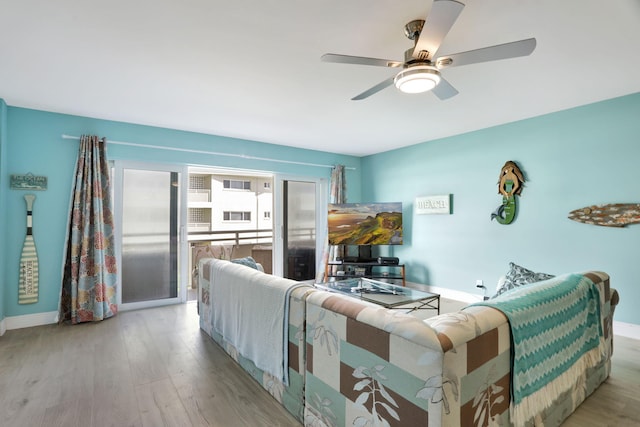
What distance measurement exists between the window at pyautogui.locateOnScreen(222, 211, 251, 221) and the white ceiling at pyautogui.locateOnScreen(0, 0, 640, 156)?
21.6ft

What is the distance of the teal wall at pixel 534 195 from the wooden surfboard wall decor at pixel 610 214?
6 cm

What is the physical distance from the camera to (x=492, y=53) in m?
1.74

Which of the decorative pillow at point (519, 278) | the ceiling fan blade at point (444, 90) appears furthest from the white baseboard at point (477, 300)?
the ceiling fan blade at point (444, 90)

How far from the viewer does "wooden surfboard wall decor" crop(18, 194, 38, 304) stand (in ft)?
10.9

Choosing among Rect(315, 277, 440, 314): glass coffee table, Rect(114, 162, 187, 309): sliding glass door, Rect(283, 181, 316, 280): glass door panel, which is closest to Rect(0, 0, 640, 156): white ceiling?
Rect(114, 162, 187, 309): sliding glass door

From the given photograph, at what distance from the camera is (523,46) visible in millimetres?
1630

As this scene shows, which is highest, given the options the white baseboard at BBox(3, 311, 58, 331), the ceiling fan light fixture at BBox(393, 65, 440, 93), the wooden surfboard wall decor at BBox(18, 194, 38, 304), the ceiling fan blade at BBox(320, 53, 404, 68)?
the ceiling fan blade at BBox(320, 53, 404, 68)

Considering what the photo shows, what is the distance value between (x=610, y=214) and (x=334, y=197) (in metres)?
3.65

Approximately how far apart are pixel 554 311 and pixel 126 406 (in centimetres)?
256

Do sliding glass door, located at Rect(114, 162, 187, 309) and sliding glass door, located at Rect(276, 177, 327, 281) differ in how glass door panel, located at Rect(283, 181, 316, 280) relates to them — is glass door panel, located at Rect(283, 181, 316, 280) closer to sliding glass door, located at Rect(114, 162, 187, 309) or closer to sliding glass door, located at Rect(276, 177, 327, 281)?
sliding glass door, located at Rect(276, 177, 327, 281)

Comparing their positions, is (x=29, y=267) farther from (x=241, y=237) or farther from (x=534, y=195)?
(x=534, y=195)

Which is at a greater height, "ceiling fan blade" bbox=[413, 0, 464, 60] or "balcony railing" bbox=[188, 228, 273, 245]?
"ceiling fan blade" bbox=[413, 0, 464, 60]

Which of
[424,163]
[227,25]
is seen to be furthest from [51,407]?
[424,163]

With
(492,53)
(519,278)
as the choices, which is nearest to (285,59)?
(492,53)
